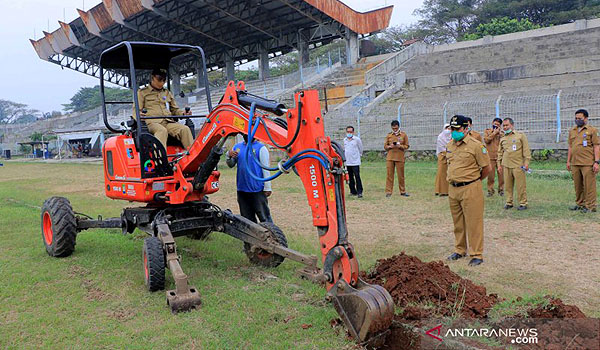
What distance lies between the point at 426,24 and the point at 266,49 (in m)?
21.9

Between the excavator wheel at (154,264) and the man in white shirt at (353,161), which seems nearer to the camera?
the excavator wheel at (154,264)

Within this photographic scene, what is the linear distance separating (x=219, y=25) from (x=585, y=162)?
3354 centimetres

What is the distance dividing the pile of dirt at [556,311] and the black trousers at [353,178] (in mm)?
7922

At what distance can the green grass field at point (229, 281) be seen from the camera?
14.5ft

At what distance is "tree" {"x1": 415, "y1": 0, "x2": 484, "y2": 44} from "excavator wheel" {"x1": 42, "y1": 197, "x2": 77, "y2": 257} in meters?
49.6

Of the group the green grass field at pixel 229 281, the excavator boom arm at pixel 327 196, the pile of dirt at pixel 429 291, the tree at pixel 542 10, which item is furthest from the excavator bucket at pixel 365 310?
the tree at pixel 542 10

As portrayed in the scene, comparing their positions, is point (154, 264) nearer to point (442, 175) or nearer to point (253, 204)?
point (253, 204)

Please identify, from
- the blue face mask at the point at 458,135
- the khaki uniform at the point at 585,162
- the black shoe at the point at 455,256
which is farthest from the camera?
the khaki uniform at the point at 585,162

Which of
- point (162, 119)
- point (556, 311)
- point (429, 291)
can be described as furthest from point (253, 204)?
point (556, 311)

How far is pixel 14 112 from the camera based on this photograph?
101250 mm

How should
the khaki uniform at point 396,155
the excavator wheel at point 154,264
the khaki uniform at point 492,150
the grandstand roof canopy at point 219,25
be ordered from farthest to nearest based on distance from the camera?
the grandstand roof canopy at point 219,25, the khaki uniform at point 396,155, the khaki uniform at point 492,150, the excavator wheel at point 154,264

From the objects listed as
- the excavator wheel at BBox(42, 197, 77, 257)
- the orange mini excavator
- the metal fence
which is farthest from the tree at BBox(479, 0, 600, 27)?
the excavator wheel at BBox(42, 197, 77, 257)

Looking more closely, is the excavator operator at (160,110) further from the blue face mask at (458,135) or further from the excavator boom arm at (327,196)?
the blue face mask at (458,135)

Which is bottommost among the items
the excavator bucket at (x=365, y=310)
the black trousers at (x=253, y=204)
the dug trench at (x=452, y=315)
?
the dug trench at (x=452, y=315)
